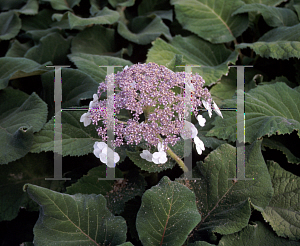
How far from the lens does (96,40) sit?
1.76 m

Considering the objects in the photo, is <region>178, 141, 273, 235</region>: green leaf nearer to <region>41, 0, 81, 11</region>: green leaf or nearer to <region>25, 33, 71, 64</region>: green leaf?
<region>25, 33, 71, 64</region>: green leaf

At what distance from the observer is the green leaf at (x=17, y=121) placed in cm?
104

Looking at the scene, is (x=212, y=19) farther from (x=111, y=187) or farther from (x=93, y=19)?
(x=111, y=187)

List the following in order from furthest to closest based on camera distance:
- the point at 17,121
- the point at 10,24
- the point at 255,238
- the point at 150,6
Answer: the point at 150,6, the point at 10,24, the point at 17,121, the point at 255,238

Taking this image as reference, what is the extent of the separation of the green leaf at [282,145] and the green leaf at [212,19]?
0.70 metres

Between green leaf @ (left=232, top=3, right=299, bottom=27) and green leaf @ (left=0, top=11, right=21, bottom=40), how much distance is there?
1.31 metres

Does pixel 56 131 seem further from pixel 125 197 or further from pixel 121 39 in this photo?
pixel 121 39

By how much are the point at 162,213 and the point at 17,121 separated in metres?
0.71

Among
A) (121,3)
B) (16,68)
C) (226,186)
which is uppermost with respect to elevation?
(121,3)

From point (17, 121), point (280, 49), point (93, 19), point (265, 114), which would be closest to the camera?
point (265, 114)

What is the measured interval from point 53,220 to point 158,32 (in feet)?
3.80

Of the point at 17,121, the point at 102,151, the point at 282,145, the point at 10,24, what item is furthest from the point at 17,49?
the point at 282,145

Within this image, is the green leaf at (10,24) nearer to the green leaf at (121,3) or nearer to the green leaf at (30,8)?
the green leaf at (30,8)

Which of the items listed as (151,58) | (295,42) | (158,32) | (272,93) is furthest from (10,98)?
A: (295,42)
